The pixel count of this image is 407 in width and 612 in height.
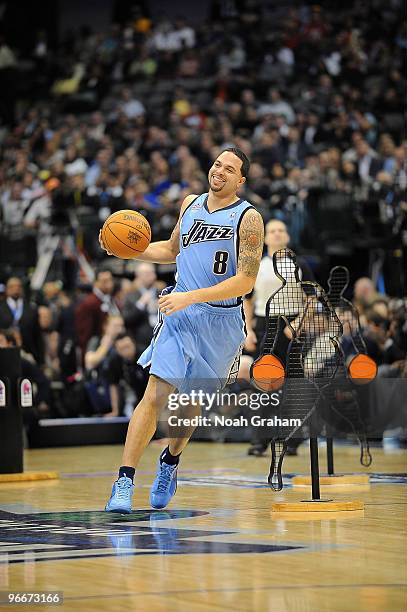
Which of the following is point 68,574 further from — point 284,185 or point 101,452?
point 284,185

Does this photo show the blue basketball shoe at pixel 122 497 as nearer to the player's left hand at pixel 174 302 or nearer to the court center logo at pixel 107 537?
the court center logo at pixel 107 537

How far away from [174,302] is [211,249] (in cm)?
59

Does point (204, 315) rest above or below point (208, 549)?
above

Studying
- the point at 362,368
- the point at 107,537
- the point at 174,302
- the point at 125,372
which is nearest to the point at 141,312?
the point at 125,372

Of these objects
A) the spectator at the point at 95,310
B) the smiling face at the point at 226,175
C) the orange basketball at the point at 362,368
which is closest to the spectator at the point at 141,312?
the spectator at the point at 95,310

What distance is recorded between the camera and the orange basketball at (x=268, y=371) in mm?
7164

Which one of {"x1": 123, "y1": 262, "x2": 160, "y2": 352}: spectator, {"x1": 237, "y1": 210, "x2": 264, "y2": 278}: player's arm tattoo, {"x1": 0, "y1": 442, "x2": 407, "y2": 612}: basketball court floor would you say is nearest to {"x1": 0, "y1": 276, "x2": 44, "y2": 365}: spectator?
{"x1": 123, "y1": 262, "x2": 160, "y2": 352}: spectator

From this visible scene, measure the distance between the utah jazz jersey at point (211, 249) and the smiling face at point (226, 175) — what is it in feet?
0.35

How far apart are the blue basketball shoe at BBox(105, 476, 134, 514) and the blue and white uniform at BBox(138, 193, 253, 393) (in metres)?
0.63

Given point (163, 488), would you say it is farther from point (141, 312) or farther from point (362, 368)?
point (141, 312)

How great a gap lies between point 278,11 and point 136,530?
22.3m

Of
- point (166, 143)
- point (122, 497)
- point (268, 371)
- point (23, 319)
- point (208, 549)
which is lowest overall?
point (208, 549)

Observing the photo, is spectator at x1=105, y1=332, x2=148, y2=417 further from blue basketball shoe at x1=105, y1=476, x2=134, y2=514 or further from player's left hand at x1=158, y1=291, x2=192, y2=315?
player's left hand at x1=158, y1=291, x2=192, y2=315

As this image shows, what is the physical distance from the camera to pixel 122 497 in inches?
271
